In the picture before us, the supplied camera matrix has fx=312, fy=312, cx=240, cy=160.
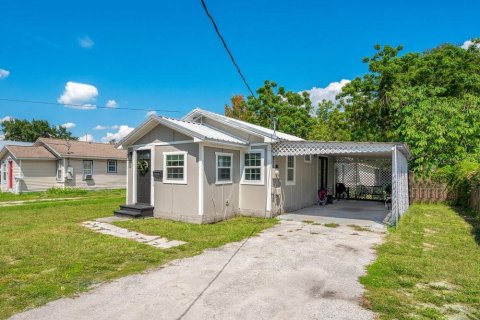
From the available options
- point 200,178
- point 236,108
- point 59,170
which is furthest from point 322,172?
point 236,108

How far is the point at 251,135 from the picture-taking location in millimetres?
10805

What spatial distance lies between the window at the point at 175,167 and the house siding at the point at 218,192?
0.73 metres

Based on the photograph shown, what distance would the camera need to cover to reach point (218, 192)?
984 cm

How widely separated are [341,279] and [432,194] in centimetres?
1250

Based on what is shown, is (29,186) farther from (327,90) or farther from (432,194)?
(327,90)

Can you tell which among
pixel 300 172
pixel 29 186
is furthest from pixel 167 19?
pixel 29 186

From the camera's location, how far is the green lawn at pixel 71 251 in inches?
169

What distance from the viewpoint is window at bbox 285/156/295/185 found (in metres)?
11.5

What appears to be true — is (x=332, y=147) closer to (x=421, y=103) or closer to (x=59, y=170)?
(x=421, y=103)

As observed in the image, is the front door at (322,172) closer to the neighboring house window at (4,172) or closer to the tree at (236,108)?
the tree at (236,108)

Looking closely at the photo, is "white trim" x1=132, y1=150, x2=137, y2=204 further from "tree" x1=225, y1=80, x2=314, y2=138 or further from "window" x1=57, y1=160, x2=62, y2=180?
"tree" x1=225, y1=80, x2=314, y2=138

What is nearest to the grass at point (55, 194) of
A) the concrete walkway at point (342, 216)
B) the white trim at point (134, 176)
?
the white trim at point (134, 176)

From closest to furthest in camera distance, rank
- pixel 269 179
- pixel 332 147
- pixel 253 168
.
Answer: pixel 332 147
pixel 269 179
pixel 253 168

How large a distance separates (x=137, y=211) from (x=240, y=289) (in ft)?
22.0
